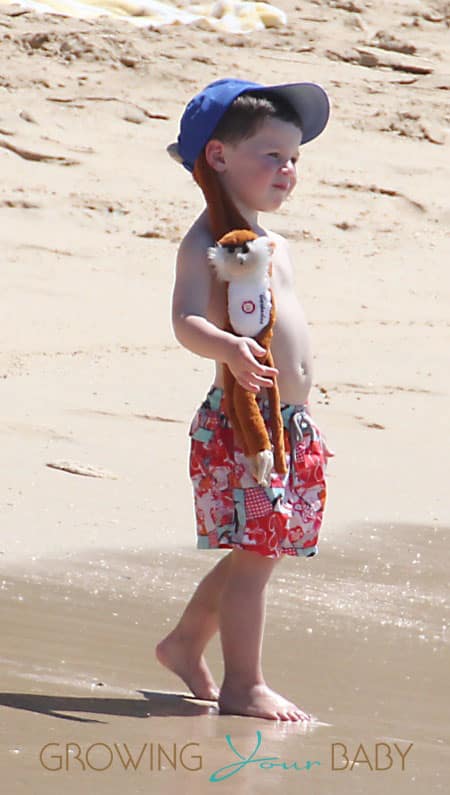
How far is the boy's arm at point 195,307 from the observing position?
2.65 metres

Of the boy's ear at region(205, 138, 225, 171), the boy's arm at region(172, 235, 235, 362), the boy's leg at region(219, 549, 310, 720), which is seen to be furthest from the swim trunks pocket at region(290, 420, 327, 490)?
the boy's ear at region(205, 138, 225, 171)

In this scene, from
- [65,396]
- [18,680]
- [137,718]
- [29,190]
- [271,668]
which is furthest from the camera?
[29,190]

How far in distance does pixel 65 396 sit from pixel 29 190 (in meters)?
3.68

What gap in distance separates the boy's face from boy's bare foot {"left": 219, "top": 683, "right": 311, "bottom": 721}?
3.17ft

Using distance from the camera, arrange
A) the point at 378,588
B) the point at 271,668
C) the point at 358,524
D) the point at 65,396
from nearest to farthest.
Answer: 1. the point at 271,668
2. the point at 378,588
3. the point at 358,524
4. the point at 65,396

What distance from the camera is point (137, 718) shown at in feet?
8.33

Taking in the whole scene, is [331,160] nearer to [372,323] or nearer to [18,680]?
[372,323]

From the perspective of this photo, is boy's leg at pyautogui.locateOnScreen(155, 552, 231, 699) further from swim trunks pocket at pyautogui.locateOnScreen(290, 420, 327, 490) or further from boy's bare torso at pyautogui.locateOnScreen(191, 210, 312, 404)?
boy's bare torso at pyautogui.locateOnScreen(191, 210, 312, 404)

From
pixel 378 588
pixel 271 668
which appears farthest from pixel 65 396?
pixel 271 668

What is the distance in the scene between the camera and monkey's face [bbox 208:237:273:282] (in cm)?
273

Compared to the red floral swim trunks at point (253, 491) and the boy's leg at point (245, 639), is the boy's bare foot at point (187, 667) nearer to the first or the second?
the boy's leg at point (245, 639)

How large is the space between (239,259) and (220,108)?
0.34 meters

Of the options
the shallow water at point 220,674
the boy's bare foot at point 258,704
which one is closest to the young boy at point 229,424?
the boy's bare foot at point 258,704

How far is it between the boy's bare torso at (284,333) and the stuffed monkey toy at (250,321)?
1.7 inches
